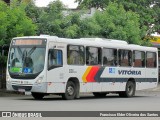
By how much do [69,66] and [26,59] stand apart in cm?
221

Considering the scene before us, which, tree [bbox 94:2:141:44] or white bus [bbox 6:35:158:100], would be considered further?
tree [bbox 94:2:141:44]

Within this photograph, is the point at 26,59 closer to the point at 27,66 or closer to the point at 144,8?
the point at 27,66

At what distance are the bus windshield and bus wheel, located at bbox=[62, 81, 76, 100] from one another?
198 centimetres

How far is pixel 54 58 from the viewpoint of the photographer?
78.0 feet

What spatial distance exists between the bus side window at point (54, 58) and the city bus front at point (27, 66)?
0.31 meters

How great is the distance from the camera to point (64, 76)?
79.7ft

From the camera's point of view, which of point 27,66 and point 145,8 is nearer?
point 27,66

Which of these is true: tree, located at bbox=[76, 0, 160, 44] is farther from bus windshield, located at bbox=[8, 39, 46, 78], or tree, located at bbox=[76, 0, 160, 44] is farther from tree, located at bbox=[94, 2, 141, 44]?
bus windshield, located at bbox=[8, 39, 46, 78]

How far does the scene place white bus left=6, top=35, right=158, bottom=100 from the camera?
23.5 m

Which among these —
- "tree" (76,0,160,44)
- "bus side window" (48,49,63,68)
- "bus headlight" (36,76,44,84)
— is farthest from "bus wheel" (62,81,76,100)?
"tree" (76,0,160,44)

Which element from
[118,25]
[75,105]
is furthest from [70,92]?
[118,25]

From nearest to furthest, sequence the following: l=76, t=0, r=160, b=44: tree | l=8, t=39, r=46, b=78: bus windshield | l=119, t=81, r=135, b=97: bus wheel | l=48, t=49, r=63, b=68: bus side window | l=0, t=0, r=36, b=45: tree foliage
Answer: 1. l=8, t=39, r=46, b=78: bus windshield
2. l=48, t=49, r=63, b=68: bus side window
3. l=0, t=0, r=36, b=45: tree foliage
4. l=119, t=81, r=135, b=97: bus wheel
5. l=76, t=0, r=160, b=44: tree

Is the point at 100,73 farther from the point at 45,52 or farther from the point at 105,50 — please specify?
the point at 45,52

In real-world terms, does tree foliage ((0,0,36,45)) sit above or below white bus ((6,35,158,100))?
above
